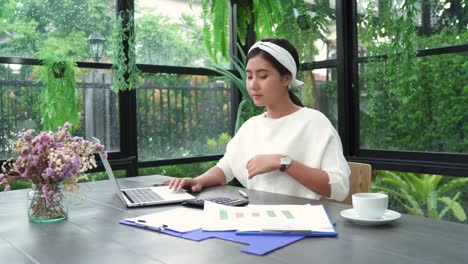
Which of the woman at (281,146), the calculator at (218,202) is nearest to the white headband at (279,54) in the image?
the woman at (281,146)

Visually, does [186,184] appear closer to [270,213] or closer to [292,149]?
[292,149]

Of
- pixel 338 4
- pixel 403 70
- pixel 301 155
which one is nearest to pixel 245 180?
pixel 301 155

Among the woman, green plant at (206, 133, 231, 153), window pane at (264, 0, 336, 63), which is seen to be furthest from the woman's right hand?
green plant at (206, 133, 231, 153)

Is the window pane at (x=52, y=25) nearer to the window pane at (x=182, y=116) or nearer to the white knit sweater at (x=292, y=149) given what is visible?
the window pane at (x=182, y=116)

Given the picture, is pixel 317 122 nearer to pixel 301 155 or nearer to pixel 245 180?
pixel 301 155

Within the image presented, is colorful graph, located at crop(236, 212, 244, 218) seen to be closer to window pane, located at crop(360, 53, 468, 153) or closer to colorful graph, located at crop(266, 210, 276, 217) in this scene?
colorful graph, located at crop(266, 210, 276, 217)

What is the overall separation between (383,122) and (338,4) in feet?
3.19

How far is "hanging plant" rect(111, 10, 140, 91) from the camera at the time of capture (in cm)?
326

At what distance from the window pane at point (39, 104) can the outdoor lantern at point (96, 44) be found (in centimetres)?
12

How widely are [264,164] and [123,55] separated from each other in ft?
6.51

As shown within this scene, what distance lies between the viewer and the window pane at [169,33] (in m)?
3.55

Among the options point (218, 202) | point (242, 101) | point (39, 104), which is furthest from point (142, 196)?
point (242, 101)

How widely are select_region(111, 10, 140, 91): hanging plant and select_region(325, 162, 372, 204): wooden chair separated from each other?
1.96 meters

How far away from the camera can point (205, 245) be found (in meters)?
1.02
